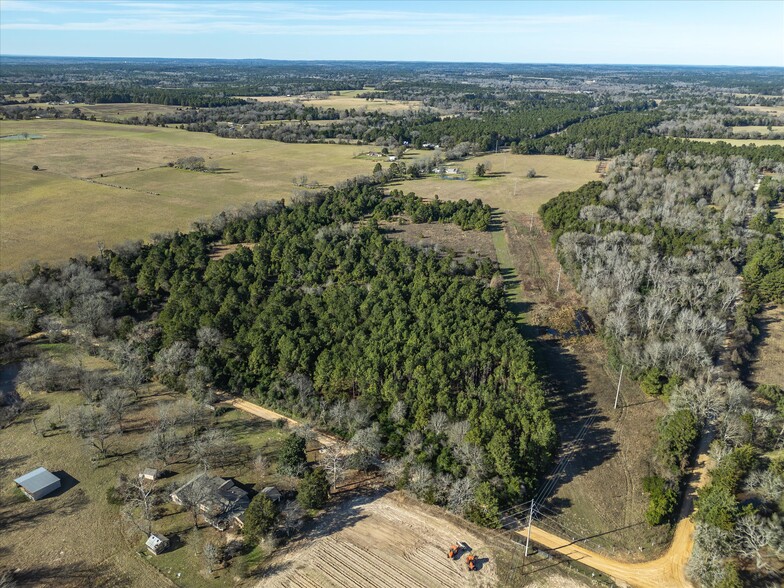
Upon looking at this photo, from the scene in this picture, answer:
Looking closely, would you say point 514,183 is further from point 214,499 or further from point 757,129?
point 757,129

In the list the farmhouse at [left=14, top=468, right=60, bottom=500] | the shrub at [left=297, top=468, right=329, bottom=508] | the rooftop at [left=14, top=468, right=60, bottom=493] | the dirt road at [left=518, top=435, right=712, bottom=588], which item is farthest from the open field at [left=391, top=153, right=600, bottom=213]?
the farmhouse at [left=14, top=468, right=60, bottom=500]

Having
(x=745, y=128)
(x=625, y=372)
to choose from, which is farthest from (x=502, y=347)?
(x=745, y=128)

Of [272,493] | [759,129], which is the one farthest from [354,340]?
[759,129]

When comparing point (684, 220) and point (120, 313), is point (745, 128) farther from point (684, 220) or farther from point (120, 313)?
point (120, 313)

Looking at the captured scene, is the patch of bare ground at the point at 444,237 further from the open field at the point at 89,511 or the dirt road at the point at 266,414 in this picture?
the open field at the point at 89,511

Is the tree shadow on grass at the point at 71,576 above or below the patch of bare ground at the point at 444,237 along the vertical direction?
below

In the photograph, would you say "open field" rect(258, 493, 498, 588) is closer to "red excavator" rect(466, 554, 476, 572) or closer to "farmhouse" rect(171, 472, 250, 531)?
"red excavator" rect(466, 554, 476, 572)

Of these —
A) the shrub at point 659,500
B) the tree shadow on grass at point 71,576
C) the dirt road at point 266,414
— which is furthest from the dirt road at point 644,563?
the tree shadow on grass at point 71,576
